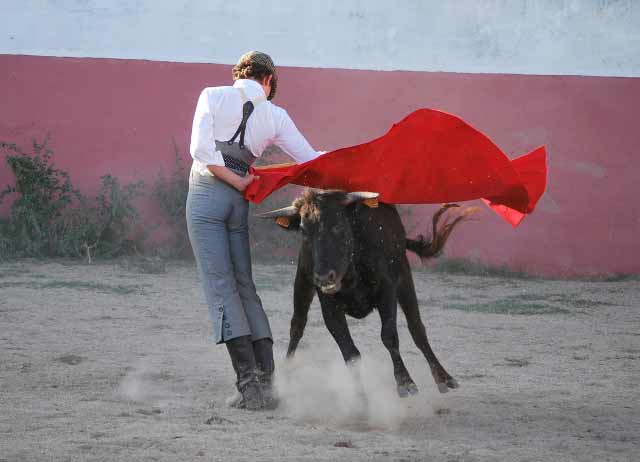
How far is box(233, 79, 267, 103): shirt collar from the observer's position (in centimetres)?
511

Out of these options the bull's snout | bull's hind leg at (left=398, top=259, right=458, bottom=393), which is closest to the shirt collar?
the bull's snout

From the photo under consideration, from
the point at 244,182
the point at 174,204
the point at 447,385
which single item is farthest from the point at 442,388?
the point at 174,204

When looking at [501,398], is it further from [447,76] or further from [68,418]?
[447,76]

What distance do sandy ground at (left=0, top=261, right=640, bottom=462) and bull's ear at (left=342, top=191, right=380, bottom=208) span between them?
0.91m

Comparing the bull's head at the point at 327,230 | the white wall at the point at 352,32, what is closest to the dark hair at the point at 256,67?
the bull's head at the point at 327,230

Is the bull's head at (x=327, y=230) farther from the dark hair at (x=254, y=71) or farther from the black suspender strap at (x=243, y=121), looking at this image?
the dark hair at (x=254, y=71)

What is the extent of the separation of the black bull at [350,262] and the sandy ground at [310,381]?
0.75 feet

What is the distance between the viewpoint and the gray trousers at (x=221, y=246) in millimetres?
5188

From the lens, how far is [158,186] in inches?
456

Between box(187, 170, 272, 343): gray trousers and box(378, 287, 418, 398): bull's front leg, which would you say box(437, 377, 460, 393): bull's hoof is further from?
box(187, 170, 272, 343): gray trousers

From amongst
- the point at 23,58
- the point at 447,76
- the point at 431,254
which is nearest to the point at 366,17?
the point at 447,76

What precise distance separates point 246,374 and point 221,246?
64 centimetres

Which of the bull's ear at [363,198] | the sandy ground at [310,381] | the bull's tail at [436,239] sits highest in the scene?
the bull's ear at [363,198]

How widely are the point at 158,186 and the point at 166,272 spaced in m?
1.26
